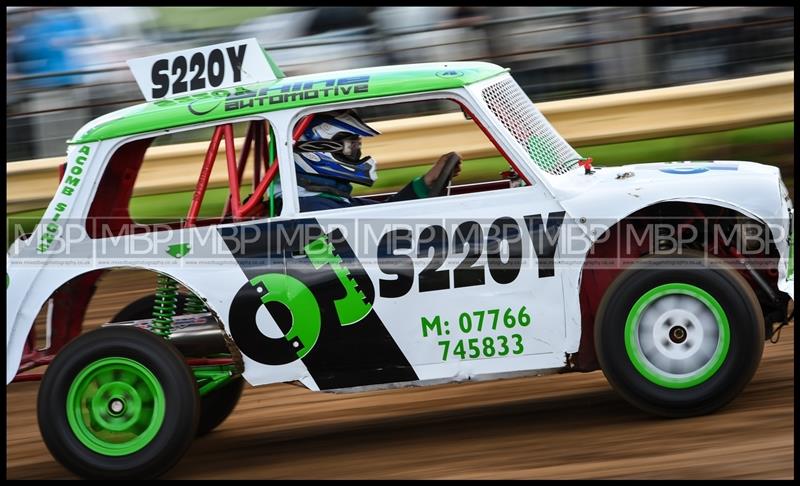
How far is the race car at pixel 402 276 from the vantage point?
5.31 metres

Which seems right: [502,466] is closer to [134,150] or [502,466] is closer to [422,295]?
[422,295]

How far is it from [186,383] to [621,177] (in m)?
2.33

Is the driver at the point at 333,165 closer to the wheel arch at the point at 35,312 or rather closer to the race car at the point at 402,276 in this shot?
the race car at the point at 402,276

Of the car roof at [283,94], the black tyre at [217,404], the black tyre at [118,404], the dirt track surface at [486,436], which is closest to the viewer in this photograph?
the dirt track surface at [486,436]

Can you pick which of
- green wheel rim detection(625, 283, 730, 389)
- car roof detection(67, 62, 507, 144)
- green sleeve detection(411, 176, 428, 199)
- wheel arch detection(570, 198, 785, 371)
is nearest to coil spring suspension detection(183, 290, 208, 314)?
car roof detection(67, 62, 507, 144)

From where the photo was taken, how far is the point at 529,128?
19.1 feet

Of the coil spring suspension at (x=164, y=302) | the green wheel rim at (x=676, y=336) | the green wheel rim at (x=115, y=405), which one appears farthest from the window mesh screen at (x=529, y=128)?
the green wheel rim at (x=115, y=405)

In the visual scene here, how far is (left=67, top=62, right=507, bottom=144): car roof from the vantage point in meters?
5.48

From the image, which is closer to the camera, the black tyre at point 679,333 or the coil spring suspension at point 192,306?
the black tyre at point 679,333

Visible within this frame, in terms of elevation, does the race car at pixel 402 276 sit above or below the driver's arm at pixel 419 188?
below

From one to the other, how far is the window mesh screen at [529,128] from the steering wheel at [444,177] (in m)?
0.38

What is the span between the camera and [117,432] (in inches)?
216

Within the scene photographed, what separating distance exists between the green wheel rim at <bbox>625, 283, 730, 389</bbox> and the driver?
122cm

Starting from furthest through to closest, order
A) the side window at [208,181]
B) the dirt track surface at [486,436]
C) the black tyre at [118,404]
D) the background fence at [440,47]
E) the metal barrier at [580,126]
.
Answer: the background fence at [440,47]
the metal barrier at [580,126]
the side window at [208,181]
the black tyre at [118,404]
the dirt track surface at [486,436]
